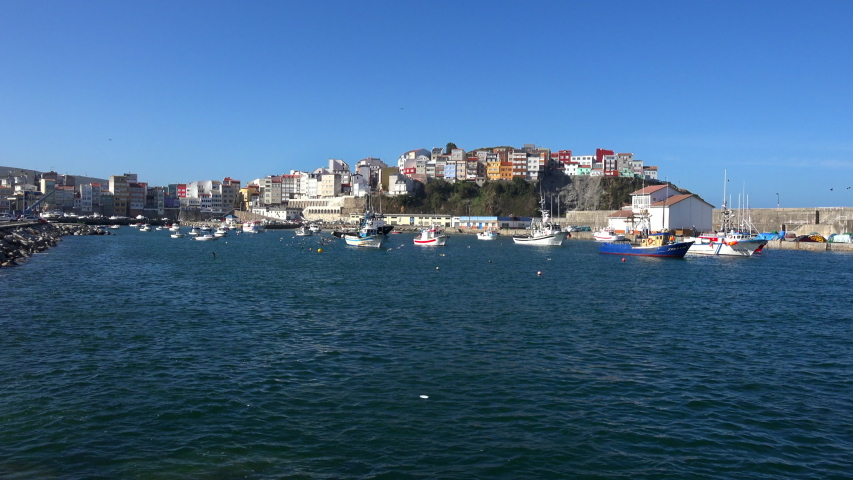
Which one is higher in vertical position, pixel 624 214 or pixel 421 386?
pixel 624 214

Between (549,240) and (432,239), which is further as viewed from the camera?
(549,240)

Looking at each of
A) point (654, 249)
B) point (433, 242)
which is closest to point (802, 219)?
point (654, 249)

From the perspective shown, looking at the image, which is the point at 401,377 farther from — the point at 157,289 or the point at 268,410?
the point at 157,289

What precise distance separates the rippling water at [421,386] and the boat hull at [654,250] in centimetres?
2187

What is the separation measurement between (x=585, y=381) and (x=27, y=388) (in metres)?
9.45

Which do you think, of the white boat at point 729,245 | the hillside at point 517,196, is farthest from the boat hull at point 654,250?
the hillside at point 517,196

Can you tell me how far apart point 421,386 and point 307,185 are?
137799 millimetres

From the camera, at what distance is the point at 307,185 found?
143750mm

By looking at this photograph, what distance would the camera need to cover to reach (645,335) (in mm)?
14609

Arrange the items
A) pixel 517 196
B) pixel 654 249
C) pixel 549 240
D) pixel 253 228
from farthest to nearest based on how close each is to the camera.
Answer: pixel 517 196 → pixel 253 228 → pixel 549 240 → pixel 654 249

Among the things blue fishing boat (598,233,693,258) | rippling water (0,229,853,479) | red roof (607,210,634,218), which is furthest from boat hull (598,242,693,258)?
red roof (607,210,634,218)

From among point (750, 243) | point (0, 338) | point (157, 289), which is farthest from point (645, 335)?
point (750, 243)

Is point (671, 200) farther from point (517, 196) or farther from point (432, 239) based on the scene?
point (517, 196)

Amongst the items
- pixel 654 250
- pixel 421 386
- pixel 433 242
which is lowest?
pixel 421 386
